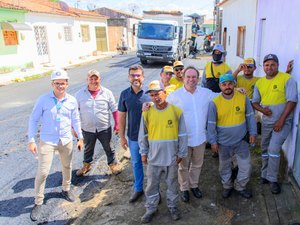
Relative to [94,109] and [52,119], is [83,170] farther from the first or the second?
[52,119]

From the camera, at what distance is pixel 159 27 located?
1856 cm

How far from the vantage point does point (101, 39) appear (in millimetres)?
33344

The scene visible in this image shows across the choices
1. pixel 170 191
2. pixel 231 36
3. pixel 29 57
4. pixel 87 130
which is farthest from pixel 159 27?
pixel 170 191

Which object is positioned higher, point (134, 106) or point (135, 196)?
point (134, 106)

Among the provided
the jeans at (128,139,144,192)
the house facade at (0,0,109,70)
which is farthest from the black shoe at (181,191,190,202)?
the house facade at (0,0,109,70)

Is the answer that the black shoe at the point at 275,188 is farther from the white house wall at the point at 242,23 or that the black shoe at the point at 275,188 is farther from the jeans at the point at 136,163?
the white house wall at the point at 242,23

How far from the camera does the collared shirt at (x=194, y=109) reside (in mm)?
3652

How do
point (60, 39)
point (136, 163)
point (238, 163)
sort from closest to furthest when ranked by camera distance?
point (238, 163) < point (136, 163) < point (60, 39)

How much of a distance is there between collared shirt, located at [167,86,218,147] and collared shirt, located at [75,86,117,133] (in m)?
1.30

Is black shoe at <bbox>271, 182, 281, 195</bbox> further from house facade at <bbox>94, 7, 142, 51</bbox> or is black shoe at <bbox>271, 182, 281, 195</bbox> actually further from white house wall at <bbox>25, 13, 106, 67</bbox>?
house facade at <bbox>94, 7, 142, 51</bbox>

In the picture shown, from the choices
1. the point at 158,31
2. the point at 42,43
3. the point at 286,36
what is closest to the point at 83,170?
the point at 286,36

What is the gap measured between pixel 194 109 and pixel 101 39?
31.4m

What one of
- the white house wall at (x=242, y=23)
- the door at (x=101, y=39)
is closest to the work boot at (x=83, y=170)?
the white house wall at (x=242, y=23)

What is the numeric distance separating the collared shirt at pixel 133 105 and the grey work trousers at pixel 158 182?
590mm
